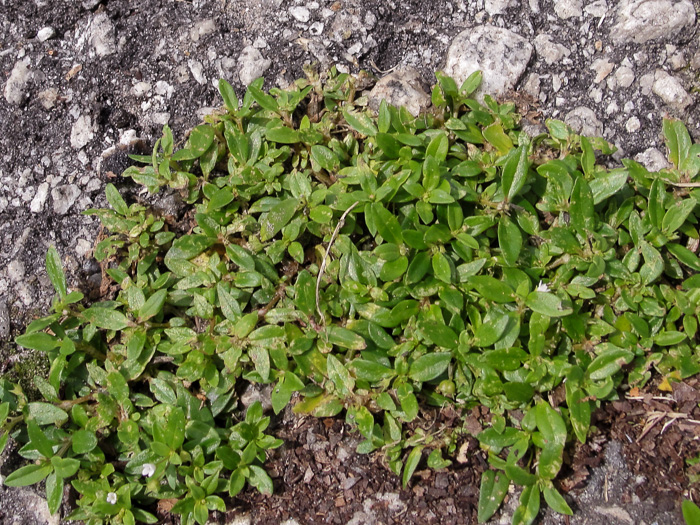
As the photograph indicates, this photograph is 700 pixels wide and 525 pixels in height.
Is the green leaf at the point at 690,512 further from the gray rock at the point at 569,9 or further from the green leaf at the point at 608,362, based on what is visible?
the gray rock at the point at 569,9

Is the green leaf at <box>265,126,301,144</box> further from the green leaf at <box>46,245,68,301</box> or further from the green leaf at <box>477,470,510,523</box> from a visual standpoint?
the green leaf at <box>477,470,510,523</box>

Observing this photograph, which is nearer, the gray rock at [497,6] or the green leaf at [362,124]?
the green leaf at [362,124]

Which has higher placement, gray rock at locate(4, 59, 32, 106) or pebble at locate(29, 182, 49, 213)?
gray rock at locate(4, 59, 32, 106)

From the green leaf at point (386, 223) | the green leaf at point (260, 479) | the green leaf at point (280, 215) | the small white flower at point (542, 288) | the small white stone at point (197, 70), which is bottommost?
the green leaf at point (260, 479)

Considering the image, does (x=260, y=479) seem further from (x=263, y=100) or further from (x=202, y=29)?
(x=202, y=29)

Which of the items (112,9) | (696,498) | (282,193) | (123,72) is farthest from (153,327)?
(696,498)

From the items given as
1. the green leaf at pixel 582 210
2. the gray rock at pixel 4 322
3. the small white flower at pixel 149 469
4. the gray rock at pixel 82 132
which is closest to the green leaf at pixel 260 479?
the small white flower at pixel 149 469

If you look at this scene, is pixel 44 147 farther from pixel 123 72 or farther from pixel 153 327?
pixel 153 327

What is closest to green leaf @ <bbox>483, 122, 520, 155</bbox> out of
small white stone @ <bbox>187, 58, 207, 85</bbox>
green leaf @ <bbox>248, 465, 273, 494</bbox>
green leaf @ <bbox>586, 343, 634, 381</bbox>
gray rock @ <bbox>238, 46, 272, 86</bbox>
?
green leaf @ <bbox>586, 343, 634, 381</bbox>
